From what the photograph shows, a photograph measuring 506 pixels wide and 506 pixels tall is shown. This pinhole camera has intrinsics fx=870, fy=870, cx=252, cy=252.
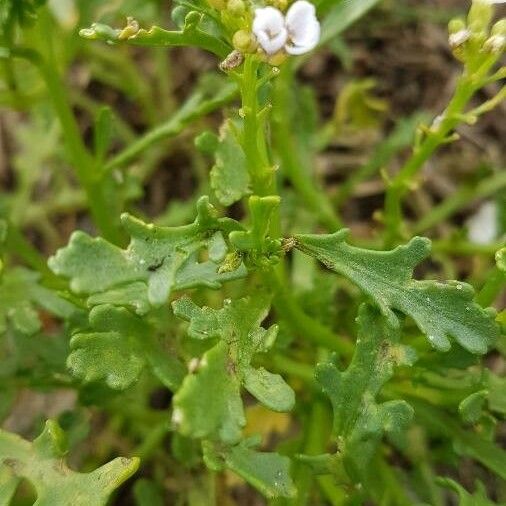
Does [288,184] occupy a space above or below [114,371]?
below

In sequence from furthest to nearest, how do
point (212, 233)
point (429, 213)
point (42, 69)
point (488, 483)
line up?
point (429, 213) < point (488, 483) < point (42, 69) < point (212, 233)

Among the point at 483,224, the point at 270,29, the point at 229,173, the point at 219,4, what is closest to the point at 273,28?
the point at 270,29

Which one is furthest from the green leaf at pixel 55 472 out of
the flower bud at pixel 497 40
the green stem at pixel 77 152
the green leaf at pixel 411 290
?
the flower bud at pixel 497 40

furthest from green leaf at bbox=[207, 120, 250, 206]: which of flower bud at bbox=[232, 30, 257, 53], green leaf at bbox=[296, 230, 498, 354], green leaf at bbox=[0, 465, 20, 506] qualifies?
green leaf at bbox=[0, 465, 20, 506]

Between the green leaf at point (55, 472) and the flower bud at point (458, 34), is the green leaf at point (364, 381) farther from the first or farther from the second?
the flower bud at point (458, 34)

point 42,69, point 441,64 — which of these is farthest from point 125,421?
point 441,64

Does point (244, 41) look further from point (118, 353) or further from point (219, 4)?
point (118, 353)

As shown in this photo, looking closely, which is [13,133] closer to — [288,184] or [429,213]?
[288,184]
